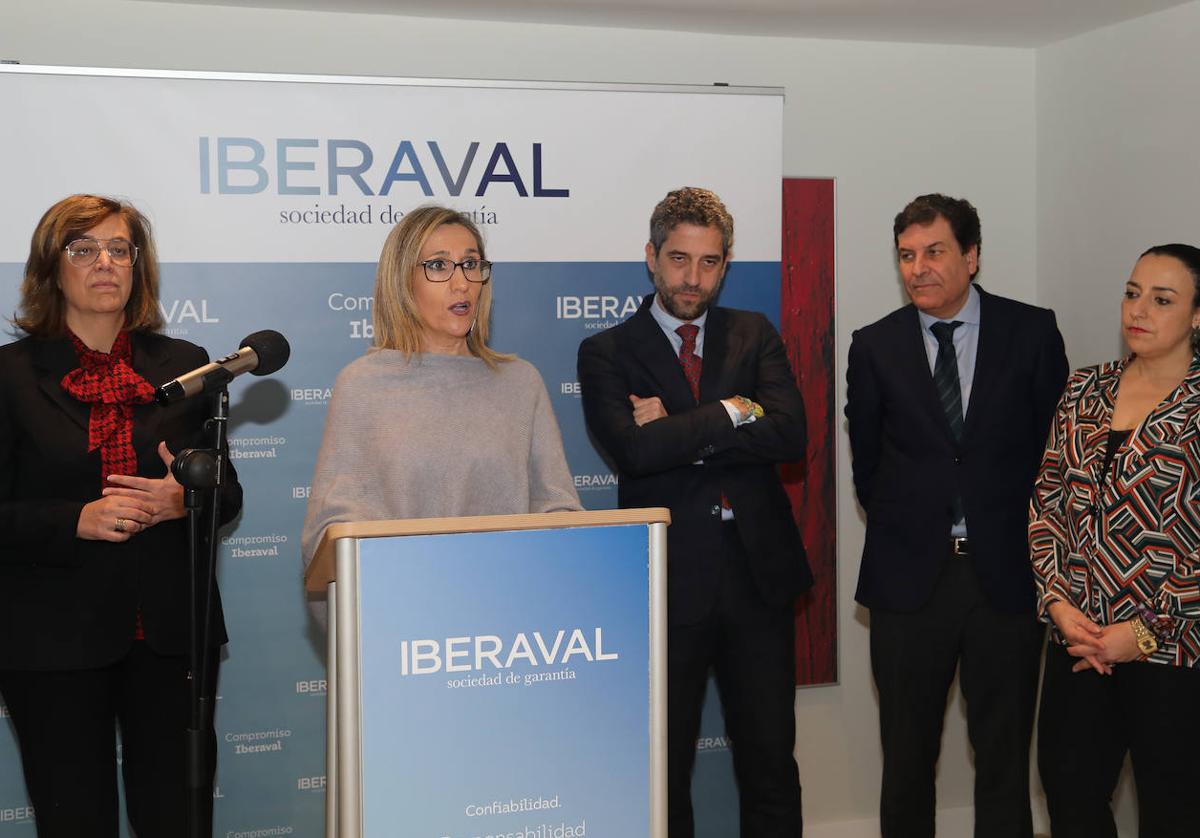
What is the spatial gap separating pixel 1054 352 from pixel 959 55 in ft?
5.78

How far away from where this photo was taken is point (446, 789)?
2037mm

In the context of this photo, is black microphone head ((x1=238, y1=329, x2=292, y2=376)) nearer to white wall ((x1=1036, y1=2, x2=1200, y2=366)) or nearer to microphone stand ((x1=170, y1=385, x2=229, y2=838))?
microphone stand ((x1=170, y1=385, x2=229, y2=838))

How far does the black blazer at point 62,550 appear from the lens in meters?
2.86

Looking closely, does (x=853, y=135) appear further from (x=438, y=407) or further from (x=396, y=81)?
(x=438, y=407)

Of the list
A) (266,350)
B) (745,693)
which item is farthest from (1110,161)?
(266,350)

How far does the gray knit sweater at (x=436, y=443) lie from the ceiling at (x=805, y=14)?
180 cm

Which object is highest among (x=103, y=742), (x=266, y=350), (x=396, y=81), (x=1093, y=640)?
(x=396, y=81)

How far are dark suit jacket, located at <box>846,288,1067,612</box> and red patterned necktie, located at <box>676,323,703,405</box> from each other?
0.56 meters

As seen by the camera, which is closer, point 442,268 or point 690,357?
point 442,268

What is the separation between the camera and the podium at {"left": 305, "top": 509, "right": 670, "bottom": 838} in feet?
6.57

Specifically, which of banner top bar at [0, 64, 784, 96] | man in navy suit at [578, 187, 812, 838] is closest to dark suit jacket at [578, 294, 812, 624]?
man in navy suit at [578, 187, 812, 838]

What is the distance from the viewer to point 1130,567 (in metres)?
3.11

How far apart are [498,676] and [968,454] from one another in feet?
6.56

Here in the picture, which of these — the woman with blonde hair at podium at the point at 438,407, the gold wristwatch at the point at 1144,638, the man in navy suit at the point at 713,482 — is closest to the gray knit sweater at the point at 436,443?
the woman with blonde hair at podium at the point at 438,407
